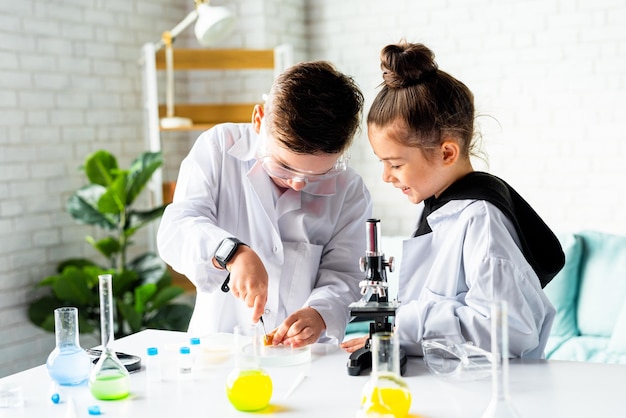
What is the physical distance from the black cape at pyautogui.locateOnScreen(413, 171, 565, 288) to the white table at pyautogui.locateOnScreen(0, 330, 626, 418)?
0.82 ft

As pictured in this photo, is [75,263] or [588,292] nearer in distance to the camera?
[588,292]

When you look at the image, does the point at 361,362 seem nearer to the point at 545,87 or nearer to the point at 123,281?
the point at 123,281

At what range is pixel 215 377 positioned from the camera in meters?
1.72

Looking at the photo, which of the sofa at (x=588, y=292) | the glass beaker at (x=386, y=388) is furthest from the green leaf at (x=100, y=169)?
the glass beaker at (x=386, y=388)

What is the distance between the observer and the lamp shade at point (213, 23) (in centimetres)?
414

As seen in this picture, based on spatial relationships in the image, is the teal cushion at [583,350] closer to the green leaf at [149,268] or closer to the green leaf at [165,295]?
the green leaf at [165,295]

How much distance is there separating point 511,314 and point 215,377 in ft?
2.15

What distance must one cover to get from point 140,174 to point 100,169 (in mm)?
211

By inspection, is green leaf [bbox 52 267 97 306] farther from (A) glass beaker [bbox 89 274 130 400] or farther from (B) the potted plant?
(A) glass beaker [bbox 89 274 130 400]

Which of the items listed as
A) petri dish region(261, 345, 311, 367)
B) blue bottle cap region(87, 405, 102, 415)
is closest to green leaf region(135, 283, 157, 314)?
petri dish region(261, 345, 311, 367)

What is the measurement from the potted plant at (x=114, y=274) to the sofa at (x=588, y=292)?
114 centimetres

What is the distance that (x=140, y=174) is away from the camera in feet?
13.8

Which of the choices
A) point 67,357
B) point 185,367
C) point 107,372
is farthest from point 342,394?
point 67,357

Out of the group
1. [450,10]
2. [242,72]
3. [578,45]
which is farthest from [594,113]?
[242,72]
